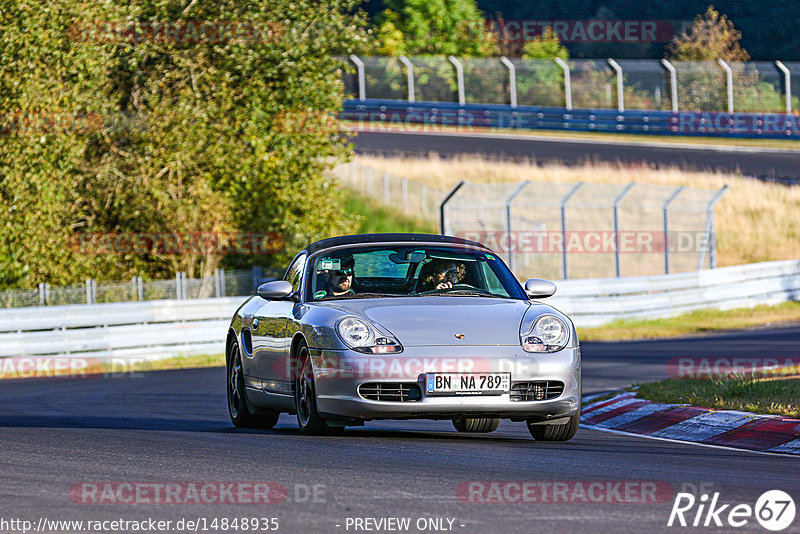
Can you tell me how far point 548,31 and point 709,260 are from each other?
44488 mm

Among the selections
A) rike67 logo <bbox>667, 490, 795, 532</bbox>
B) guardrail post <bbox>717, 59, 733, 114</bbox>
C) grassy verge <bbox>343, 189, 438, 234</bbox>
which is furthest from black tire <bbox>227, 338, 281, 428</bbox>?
guardrail post <bbox>717, 59, 733, 114</bbox>

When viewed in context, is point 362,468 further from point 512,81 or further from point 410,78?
point 410,78

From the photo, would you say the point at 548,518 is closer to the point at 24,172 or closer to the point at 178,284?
the point at 178,284

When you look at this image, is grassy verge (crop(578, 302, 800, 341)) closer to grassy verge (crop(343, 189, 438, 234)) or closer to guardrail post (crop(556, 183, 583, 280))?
guardrail post (crop(556, 183, 583, 280))

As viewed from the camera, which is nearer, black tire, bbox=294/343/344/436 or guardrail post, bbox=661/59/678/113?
black tire, bbox=294/343/344/436

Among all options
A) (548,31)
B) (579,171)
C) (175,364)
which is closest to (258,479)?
(175,364)

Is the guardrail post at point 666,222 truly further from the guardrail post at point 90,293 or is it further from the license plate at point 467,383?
the license plate at point 467,383

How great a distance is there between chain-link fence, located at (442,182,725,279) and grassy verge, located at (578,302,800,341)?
1.58 metres

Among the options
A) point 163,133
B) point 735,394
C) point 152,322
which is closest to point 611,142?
point 163,133

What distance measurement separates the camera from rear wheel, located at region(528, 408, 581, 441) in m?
9.62

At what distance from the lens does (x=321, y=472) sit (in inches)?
299

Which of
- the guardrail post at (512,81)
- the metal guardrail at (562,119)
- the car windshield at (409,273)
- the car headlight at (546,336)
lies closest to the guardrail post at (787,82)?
the metal guardrail at (562,119)

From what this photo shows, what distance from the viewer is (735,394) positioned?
458 inches

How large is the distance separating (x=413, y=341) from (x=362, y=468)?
1486mm
